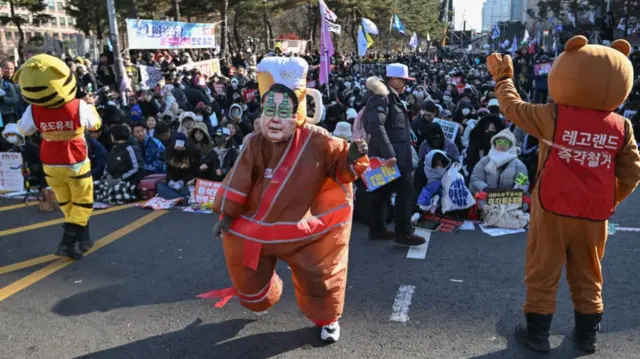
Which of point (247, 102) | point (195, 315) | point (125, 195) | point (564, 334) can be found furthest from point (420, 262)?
point (247, 102)

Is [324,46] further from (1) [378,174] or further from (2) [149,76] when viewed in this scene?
(1) [378,174]

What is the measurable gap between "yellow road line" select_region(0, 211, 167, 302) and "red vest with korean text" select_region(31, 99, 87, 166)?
927 millimetres

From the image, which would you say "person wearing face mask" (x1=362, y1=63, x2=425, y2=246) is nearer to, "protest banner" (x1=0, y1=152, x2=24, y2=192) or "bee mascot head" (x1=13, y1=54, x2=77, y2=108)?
"bee mascot head" (x1=13, y1=54, x2=77, y2=108)

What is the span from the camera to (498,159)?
6.32 m

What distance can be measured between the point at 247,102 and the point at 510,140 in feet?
26.1

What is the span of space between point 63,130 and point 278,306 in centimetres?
262

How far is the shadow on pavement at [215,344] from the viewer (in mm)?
3391

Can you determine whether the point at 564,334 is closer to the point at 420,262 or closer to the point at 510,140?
the point at 420,262

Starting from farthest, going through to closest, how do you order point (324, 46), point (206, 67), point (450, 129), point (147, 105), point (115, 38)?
point (206, 67) → point (115, 38) → point (324, 46) → point (147, 105) → point (450, 129)

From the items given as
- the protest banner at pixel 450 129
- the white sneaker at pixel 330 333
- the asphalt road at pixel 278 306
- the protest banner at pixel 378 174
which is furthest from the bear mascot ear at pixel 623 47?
the protest banner at pixel 450 129

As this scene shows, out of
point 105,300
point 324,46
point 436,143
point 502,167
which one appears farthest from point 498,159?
point 324,46

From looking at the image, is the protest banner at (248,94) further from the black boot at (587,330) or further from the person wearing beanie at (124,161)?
the black boot at (587,330)

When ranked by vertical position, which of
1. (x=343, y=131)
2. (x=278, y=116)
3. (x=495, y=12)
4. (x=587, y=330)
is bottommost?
(x=587, y=330)

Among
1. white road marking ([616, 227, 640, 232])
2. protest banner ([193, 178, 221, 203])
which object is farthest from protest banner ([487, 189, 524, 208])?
protest banner ([193, 178, 221, 203])
